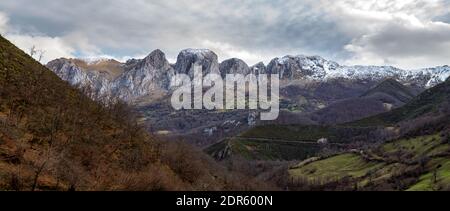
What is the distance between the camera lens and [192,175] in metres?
105

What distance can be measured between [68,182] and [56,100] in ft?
123

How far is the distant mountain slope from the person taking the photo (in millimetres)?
48969

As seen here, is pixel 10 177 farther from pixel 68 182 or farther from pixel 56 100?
pixel 56 100

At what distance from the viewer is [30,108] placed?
245 feet

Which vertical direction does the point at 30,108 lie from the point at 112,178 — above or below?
above

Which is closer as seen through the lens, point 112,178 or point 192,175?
point 112,178

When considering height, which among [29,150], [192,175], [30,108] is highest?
[30,108]

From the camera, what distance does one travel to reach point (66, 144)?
65250mm

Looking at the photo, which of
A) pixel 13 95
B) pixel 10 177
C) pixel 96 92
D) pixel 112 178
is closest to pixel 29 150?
pixel 112 178

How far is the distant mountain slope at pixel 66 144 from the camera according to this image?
48969mm

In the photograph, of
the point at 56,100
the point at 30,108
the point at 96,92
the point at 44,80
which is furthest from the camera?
the point at 96,92
